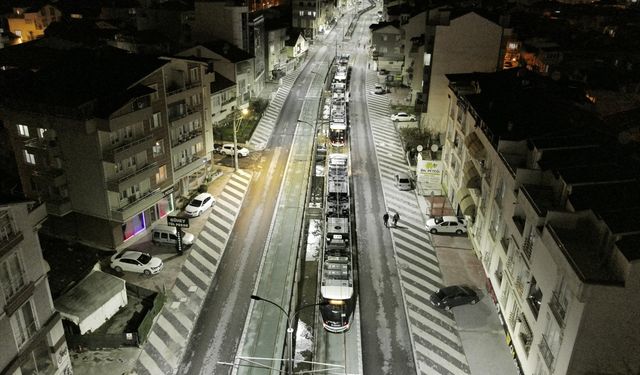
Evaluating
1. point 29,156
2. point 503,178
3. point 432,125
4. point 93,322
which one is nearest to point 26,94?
point 29,156

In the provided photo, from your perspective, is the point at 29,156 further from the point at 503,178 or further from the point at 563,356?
the point at 563,356

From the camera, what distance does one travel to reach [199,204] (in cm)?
5422

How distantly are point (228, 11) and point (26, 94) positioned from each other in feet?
154

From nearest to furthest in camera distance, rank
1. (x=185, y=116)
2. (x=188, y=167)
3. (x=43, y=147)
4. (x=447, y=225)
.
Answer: (x=43, y=147)
(x=447, y=225)
(x=185, y=116)
(x=188, y=167)

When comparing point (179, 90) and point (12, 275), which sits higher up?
point (179, 90)

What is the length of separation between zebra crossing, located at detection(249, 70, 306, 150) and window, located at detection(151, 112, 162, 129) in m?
24.7

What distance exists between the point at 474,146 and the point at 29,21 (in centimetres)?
10274

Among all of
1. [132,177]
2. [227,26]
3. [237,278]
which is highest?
[227,26]

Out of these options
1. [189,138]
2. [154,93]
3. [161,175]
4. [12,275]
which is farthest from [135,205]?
[12,275]

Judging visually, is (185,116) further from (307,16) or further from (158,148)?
(307,16)

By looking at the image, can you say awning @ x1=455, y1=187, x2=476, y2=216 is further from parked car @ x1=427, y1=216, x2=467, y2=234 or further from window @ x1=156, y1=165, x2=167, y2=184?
window @ x1=156, y1=165, x2=167, y2=184

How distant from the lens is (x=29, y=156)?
4375 cm

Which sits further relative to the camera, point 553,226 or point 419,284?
point 419,284

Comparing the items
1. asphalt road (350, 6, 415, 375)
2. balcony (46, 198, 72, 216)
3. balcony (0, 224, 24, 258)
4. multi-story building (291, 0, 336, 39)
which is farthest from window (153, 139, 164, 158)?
multi-story building (291, 0, 336, 39)
